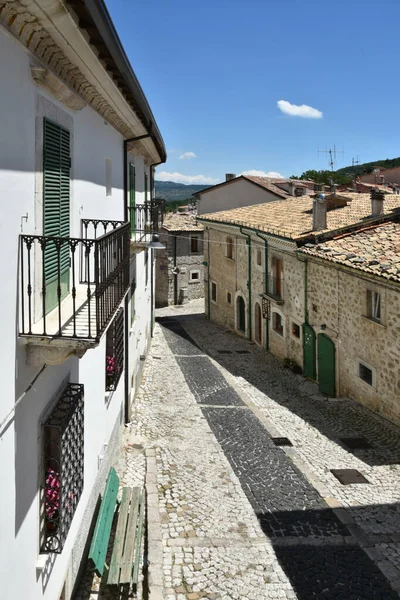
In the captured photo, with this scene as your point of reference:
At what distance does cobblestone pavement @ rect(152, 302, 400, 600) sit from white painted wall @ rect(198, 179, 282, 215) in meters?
17.3

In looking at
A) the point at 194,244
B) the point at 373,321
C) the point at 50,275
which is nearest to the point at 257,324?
the point at 373,321

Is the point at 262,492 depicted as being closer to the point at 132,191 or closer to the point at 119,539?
the point at 119,539

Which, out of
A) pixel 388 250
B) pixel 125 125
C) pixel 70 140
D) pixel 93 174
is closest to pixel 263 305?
pixel 388 250

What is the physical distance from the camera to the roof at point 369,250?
14.4 meters

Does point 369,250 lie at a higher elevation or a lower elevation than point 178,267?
higher

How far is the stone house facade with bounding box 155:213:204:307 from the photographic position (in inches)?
1491

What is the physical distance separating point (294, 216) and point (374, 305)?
9.52 meters

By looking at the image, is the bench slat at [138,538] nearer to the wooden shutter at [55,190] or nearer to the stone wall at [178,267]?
the wooden shutter at [55,190]

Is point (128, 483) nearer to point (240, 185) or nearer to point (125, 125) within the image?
point (125, 125)

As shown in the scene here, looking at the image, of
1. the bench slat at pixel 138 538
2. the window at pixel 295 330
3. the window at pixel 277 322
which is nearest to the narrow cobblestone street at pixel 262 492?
the bench slat at pixel 138 538

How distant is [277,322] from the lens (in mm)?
23156

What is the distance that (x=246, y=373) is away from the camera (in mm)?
20703

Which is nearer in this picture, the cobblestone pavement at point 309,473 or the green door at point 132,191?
the cobblestone pavement at point 309,473

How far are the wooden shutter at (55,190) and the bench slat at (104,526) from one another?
4301mm
